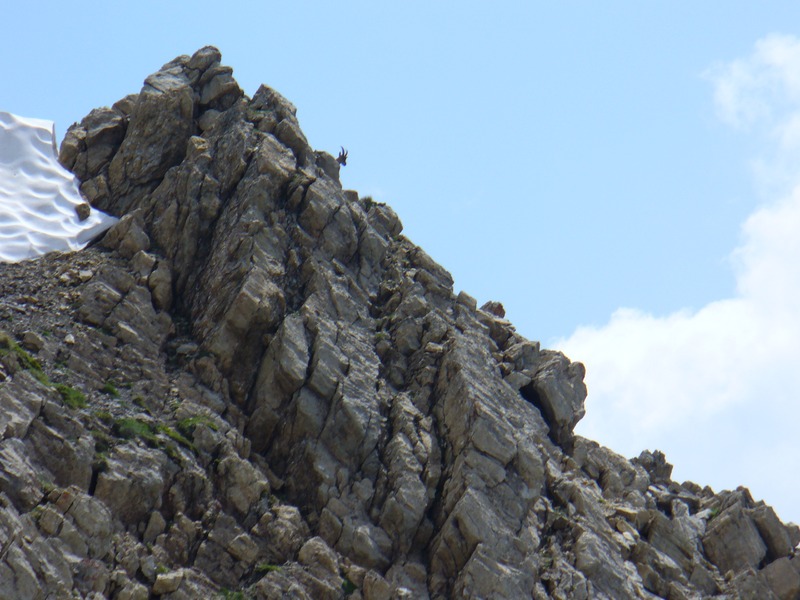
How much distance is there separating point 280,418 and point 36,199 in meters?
20.6

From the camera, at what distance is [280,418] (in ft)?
151

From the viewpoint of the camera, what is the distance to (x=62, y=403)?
40.9 m

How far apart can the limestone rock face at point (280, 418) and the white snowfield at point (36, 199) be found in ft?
4.73

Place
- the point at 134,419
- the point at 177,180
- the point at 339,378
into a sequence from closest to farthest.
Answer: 1. the point at 134,419
2. the point at 339,378
3. the point at 177,180

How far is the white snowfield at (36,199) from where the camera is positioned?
52.8m

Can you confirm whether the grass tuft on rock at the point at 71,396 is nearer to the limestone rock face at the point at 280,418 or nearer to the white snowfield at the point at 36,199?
the limestone rock face at the point at 280,418

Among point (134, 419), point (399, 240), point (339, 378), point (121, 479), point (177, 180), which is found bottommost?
point (121, 479)

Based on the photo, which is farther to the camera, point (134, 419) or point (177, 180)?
point (177, 180)

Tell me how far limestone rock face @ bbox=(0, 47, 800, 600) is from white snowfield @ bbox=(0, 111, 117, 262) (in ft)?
4.73

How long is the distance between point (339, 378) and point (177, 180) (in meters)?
14.3

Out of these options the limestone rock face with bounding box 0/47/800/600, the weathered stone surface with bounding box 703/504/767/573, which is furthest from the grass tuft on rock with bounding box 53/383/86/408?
the weathered stone surface with bounding box 703/504/767/573

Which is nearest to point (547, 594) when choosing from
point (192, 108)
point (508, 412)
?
point (508, 412)

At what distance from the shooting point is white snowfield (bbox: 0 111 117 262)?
5275 cm

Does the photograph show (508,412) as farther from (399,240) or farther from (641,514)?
(399,240)
